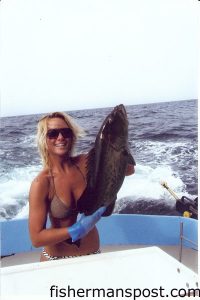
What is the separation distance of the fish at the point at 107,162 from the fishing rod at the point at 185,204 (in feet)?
1.25

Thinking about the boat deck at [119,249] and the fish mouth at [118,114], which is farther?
the boat deck at [119,249]

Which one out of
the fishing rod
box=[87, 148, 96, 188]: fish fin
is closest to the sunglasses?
box=[87, 148, 96, 188]: fish fin

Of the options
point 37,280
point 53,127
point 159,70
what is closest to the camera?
point 37,280

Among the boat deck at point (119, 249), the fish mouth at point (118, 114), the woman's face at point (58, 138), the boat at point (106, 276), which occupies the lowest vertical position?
the boat deck at point (119, 249)

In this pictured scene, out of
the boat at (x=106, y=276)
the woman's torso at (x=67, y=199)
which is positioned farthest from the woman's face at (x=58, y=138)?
the boat at (x=106, y=276)

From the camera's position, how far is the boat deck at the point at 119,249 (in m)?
2.48

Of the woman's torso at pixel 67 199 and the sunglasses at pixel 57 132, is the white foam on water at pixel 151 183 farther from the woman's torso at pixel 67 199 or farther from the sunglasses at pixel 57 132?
the sunglasses at pixel 57 132

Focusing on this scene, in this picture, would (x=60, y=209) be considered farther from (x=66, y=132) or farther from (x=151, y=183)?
(x=151, y=183)

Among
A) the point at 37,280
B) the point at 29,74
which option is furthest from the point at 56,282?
the point at 29,74

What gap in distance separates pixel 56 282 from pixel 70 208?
643mm

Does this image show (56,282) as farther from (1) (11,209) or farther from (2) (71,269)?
(1) (11,209)

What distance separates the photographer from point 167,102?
2561 mm

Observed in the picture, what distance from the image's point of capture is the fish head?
2344 millimetres

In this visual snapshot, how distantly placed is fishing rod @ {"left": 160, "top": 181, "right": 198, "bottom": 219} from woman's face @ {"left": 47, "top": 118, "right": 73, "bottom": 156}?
771mm
